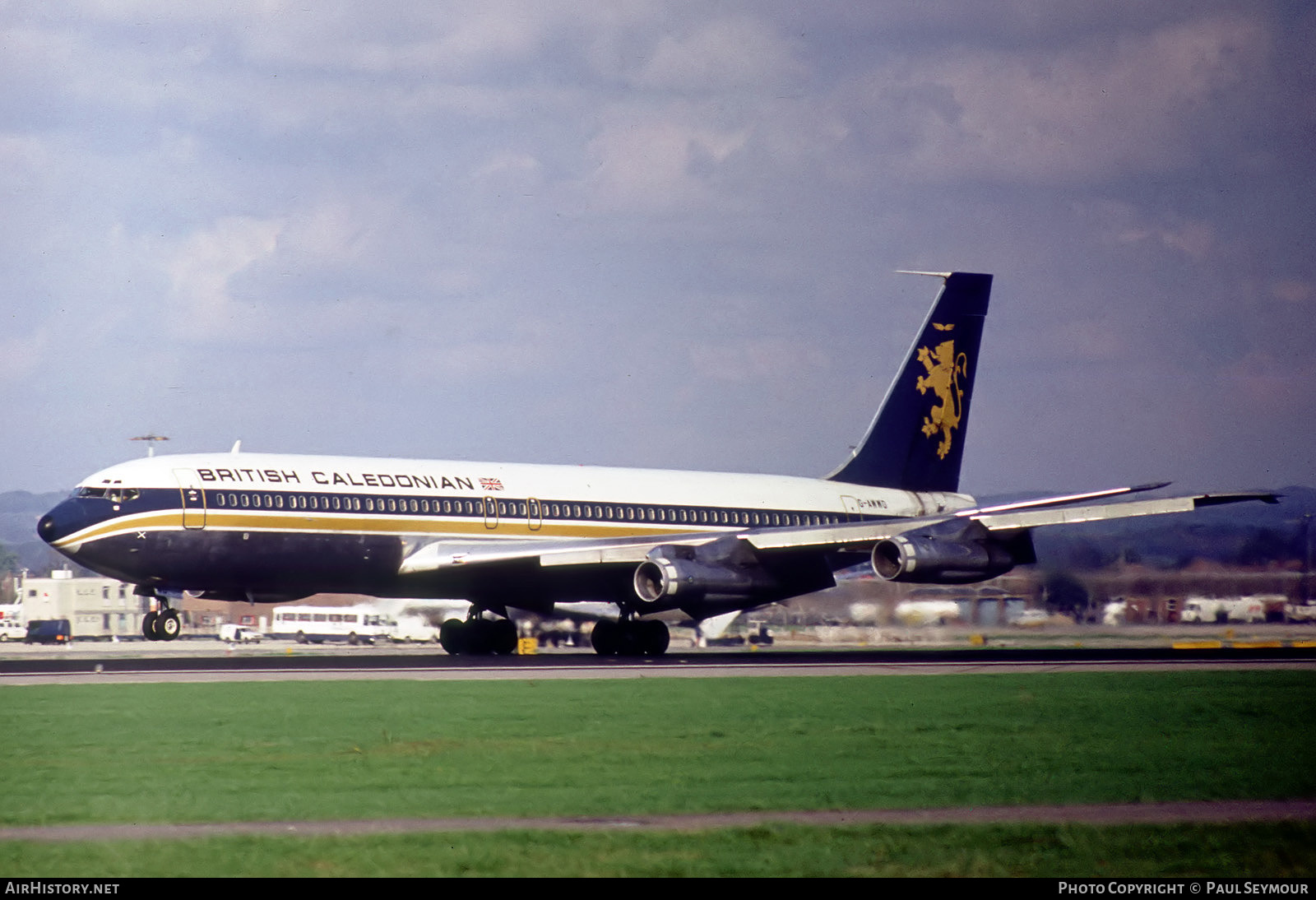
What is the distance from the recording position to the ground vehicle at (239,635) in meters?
83.5

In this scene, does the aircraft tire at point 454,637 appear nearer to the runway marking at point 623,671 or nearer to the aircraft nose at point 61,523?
the runway marking at point 623,671

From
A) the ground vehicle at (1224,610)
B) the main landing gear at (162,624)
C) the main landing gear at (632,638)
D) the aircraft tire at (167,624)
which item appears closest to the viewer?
the main landing gear at (162,624)

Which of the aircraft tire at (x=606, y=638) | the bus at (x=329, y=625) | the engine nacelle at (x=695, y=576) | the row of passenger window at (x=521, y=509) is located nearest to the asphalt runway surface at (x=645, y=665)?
the aircraft tire at (x=606, y=638)

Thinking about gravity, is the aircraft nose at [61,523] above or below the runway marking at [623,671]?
above

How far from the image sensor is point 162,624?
4291 cm

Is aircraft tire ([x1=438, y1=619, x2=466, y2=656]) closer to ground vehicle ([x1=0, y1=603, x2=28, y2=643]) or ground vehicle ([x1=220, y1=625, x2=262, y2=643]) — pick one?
ground vehicle ([x1=220, y1=625, x2=262, y2=643])

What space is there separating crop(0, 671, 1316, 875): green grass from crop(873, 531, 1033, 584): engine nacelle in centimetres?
1219

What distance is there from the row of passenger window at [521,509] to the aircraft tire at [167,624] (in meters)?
3.42

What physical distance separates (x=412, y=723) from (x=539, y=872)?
465 inches

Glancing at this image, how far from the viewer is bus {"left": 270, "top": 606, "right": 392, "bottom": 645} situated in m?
84.5

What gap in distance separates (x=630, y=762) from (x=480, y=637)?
28297mm

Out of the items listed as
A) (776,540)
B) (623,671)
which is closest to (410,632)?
(776,540)

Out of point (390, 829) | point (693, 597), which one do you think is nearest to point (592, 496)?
point (693, 597)

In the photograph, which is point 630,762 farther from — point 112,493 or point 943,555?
point 943,555
